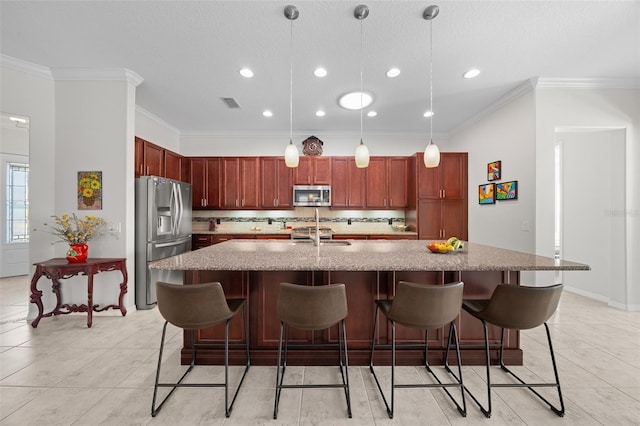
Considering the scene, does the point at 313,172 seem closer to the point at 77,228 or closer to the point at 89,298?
the point at 77,228

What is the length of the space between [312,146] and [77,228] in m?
3.73

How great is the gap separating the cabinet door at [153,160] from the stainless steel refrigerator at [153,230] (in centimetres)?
37

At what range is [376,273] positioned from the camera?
225 cm

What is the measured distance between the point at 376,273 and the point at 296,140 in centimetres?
400

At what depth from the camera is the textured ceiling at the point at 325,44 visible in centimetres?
229

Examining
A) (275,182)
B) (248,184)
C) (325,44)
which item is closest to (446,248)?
(325,44)

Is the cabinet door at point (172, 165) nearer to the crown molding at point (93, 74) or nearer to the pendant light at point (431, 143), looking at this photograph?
the crown molding at point (93, 74)

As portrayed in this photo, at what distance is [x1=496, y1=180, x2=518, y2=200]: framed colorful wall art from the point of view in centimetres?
373

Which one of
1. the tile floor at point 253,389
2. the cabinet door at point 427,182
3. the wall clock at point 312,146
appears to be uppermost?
the wall clock at point 312,146

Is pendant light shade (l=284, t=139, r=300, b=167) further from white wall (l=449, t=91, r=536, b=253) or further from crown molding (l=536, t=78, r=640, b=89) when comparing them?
crown molding (l=536, t=78, r=640, b=89)

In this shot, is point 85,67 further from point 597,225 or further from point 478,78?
point 597,225

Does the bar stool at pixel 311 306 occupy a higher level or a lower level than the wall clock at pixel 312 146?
lower

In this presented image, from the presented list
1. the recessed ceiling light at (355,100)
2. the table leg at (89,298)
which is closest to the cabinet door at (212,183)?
the table leg at (89,298)

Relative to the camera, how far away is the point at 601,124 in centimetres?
351
